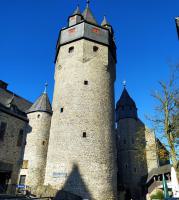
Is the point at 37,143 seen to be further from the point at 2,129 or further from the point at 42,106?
the point at 42,106

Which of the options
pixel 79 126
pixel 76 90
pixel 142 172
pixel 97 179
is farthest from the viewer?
pixel 142 172

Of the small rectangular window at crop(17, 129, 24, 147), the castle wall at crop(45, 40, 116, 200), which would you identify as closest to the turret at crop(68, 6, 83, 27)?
the castle wall at crop(45, 40, 116, 200)

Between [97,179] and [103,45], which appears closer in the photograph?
[97,179]

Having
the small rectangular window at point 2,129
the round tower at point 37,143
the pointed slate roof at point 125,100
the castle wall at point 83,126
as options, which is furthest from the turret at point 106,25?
the small rectangular window at point 2,129

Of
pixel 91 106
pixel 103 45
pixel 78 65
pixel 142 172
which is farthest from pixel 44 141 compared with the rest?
pixel 142 172

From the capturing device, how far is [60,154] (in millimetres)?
16969

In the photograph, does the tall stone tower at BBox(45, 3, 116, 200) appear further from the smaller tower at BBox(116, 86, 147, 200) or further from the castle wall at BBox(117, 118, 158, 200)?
the smaller tower at BBox(116, 86, 147, 200)

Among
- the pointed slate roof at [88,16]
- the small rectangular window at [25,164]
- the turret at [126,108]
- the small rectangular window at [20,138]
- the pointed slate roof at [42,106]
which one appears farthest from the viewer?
the turret at [126,108]

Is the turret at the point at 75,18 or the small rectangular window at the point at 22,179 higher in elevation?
the turret at the point at 75,18

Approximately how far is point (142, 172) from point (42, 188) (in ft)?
46.2

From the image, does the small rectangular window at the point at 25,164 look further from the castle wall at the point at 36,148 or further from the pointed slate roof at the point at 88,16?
the pointed slate roof at the point at 88,16

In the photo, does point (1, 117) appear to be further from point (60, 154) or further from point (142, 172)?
point (142, 172)

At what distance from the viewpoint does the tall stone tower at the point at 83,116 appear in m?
16.1

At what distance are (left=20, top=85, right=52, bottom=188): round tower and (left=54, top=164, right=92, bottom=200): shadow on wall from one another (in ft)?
10.0
